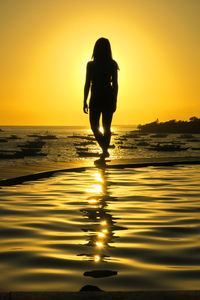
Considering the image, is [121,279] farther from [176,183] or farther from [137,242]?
[176,183]

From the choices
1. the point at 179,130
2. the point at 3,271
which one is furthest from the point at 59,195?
the point at 179,130

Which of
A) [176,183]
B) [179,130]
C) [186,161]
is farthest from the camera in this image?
[179,130]

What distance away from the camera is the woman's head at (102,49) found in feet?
33.8

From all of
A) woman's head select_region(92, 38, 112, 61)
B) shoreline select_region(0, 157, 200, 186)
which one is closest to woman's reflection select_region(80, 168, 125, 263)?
shoreline select_region(0, 157, 200, 186)

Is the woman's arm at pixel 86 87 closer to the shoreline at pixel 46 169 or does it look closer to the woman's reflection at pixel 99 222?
the shoreline at pixel 46 169

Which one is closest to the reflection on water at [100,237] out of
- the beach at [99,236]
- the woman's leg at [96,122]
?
the beach at [99,236]

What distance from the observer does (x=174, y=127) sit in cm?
18388

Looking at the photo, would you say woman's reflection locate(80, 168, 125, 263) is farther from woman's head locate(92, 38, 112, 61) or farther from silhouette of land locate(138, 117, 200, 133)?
silhouette of land locate(138, 117, 200, 133)

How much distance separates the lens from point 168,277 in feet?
10.4

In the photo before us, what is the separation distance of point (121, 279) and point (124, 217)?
2145mm

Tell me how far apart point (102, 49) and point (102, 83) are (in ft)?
2.39

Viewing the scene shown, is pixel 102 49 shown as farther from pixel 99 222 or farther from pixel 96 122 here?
pixel 99 222
